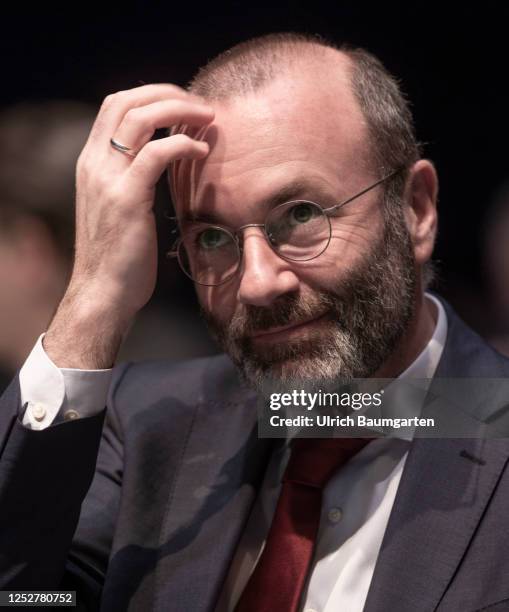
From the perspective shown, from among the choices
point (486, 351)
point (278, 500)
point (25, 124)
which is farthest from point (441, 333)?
point (25, 124)

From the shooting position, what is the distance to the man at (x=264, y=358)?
1440mm

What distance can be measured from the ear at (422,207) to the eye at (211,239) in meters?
0.39

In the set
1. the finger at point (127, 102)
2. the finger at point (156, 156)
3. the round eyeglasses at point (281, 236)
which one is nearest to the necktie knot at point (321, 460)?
the round eyeglasses at point (281, 236)

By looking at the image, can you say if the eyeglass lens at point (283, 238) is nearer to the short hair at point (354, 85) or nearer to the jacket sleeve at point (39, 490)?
the short hair at point (354, 85)

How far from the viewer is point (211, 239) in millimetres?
1627

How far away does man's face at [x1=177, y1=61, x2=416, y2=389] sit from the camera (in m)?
1.53

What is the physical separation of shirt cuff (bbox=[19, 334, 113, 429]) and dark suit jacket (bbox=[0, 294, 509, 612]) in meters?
0.02

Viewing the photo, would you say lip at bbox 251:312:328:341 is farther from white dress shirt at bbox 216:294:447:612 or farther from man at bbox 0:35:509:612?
white dress shirt at bbox 216:294:447:612

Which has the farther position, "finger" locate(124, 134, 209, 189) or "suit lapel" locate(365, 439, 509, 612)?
"finger" locate(124, 134, 209, 189)

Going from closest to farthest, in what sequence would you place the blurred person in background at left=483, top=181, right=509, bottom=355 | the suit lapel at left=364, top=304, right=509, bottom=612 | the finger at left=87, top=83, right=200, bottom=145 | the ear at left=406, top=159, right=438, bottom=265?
the suit lapel at left=364, top=304, right=509, bottom=612 → the finger at left=87, top=83, right=200, bottom=145 → the ear at left=406, top=159, right=438, bottom=265 → the blurred person in background at left=483, top=181, right=509, bottom=355

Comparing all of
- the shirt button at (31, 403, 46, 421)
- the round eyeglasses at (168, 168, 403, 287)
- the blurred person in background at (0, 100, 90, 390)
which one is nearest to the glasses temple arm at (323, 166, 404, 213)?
the round eyeglasses at (168, 168, 403, 287)

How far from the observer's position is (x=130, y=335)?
252 cm

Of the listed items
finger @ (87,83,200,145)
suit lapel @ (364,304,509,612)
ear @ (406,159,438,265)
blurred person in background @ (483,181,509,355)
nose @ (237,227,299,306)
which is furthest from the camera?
blurred person in background @ (483,181,509,355)

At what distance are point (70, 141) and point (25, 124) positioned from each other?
154mm
